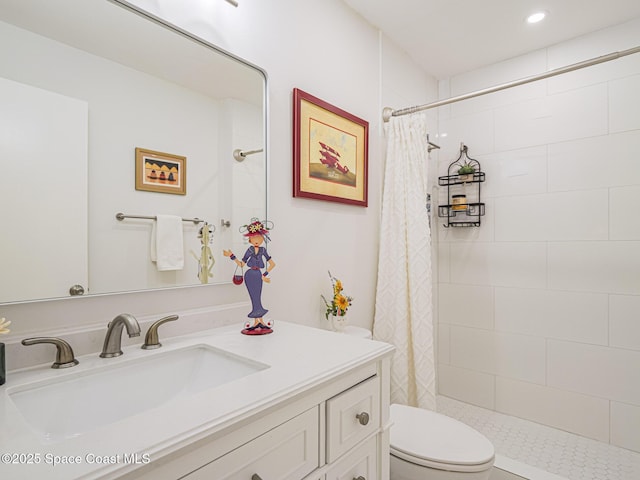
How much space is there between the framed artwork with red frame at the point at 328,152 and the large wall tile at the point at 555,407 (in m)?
1.64

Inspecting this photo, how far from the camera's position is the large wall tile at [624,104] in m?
1.97

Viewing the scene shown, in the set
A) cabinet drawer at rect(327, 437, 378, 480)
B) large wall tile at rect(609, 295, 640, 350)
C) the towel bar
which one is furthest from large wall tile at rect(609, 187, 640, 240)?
the towel bar

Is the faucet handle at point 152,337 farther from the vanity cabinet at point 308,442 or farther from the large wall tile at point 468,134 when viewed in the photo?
the large wall tile at point 468,134

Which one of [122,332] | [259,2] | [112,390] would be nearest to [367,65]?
[259,2]

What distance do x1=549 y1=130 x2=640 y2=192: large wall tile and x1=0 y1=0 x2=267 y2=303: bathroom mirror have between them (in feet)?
6.45

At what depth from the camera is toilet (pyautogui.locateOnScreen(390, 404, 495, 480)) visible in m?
1.24

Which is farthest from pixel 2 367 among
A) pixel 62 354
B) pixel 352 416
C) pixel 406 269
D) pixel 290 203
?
pixel 406 269

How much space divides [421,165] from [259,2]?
1.16 meters

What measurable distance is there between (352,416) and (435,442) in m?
0.67

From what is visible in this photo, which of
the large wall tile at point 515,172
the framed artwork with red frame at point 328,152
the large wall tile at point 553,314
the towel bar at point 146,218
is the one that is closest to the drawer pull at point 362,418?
the towel bar at point 146,218

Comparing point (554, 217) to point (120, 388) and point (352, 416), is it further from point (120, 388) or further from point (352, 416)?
point (120, 388)

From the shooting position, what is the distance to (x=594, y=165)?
2.08m

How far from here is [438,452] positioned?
129 cm

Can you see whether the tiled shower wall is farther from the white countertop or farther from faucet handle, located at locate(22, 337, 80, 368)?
faucet handle, located at locate(22, 337, 80, 368)
